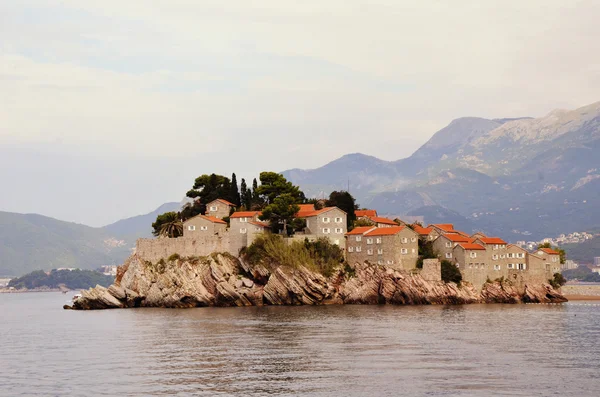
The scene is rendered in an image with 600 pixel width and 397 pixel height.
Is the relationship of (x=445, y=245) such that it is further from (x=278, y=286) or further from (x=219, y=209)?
(x=219, y=209)

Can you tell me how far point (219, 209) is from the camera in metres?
116

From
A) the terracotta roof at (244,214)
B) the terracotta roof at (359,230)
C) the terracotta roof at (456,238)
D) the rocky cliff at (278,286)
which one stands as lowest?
the rocky cliff at (278,286)

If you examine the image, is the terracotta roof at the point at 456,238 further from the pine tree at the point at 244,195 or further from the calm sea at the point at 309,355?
the pine tree at the point at 244,195

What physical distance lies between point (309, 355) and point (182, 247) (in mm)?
54984

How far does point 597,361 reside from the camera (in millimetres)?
53719

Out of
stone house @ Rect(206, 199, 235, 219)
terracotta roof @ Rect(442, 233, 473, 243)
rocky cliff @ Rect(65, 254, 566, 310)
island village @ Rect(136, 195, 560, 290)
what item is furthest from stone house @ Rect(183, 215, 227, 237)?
terracotta roof @ Rect(442, 233, 473, 243)

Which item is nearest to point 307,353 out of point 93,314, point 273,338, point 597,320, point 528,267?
point 273,338

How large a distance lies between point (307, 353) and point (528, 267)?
6357 centimetres

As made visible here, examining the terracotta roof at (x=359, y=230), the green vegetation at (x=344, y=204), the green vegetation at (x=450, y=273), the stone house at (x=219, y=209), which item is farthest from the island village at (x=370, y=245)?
the green vegetation at (x=344, y=204)

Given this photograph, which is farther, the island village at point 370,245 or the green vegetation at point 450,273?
the green vegetation at point 450,273

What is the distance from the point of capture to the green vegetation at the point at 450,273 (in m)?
106

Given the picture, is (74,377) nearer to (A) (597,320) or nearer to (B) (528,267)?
(A) (597,320)

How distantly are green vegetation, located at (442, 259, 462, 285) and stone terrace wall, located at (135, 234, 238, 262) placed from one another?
26.3 meters

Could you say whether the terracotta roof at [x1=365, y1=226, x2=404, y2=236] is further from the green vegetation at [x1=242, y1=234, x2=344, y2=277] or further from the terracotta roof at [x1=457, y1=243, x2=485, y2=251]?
the terracotta roof at [x1=457, y1=243, x2=485, y2=251]
